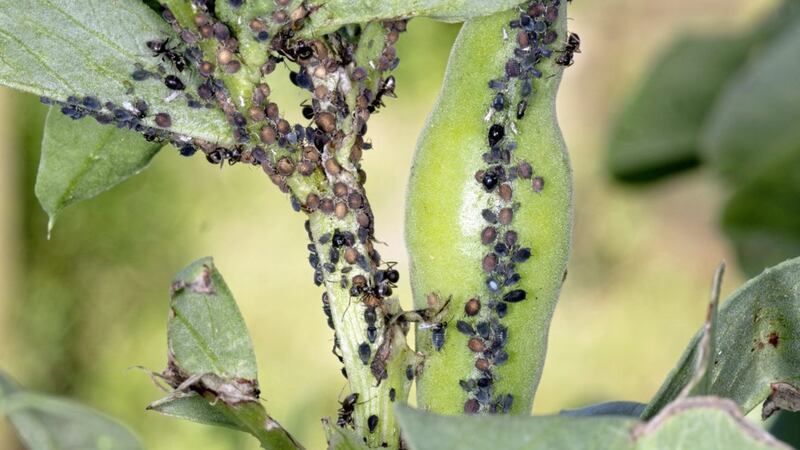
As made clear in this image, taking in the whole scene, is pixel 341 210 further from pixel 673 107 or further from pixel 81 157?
pixel 673 107

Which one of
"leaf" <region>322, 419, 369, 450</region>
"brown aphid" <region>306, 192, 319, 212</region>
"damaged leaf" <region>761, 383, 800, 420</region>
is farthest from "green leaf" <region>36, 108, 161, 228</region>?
"damaged leaf" <region>761, 383, 800, 420</region>

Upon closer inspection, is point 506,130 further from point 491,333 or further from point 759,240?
point 759,240

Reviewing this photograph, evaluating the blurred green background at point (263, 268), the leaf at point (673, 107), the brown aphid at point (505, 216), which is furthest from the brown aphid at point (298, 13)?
the blurred green background at point (263, 268)

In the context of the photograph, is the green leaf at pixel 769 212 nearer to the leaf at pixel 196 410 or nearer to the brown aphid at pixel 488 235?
the brown aphid at pixel 488 235

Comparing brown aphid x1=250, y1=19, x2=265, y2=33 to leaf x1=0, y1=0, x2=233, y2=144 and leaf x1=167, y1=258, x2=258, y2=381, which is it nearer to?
leaf x1=0, y1=0, x2=233, y2=144

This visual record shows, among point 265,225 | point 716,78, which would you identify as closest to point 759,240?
point 716,78
